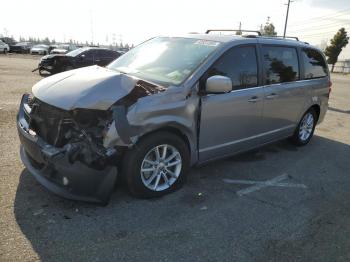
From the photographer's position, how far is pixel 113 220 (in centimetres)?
362

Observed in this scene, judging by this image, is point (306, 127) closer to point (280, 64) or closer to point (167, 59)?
point (280, 64)

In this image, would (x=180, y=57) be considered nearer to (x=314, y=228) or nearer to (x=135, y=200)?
(x=135, y=200)

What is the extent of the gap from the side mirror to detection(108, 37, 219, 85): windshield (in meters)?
0.30

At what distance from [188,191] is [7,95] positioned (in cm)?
757

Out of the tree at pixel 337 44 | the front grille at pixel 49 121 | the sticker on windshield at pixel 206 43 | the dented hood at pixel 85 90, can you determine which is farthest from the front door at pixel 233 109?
the tree at pixel 337 44

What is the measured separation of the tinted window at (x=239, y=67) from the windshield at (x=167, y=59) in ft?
0.69

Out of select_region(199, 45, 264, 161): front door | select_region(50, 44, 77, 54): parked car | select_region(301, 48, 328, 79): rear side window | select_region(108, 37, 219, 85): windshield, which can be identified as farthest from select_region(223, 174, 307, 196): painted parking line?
select_region(50, 44, 77, 54): parked car

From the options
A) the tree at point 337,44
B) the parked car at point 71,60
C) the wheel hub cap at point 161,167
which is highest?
the wheel hub cap at point 161,167

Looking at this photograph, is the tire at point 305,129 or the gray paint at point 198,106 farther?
the tire at point 305,129

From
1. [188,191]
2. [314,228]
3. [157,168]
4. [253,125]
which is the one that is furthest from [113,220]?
[253,125]

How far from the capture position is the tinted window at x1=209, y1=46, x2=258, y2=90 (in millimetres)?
4566

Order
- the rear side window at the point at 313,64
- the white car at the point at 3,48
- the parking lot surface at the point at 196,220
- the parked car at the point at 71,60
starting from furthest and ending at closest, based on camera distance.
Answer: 1. the white car at the point at 3,48
2. the parked car at the point at 71,60
3. the rear side window at the point at 313,64
4. the parking lot surface at the point at 196,220

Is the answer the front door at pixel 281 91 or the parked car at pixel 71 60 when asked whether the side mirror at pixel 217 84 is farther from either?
the parked car at pixel 71 60

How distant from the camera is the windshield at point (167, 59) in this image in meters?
4.41
